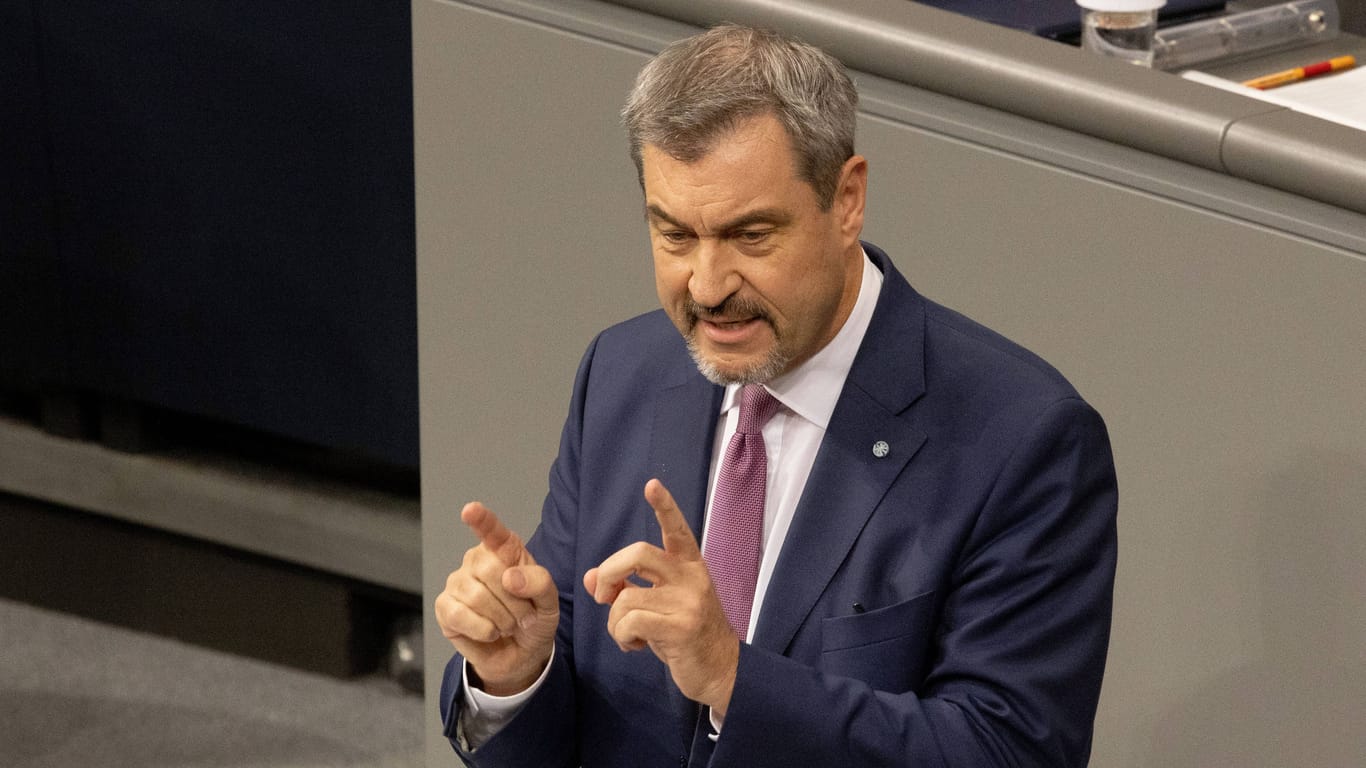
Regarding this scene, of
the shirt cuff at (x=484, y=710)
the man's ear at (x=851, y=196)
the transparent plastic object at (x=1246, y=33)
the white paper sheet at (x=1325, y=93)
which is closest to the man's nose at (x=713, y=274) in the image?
the man's ear at (x=851, y=196)

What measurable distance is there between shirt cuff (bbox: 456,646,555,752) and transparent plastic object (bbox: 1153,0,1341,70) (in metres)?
1.39

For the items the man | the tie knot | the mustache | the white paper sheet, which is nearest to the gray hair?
the man

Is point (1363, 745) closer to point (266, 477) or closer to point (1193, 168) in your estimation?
point (1193, 168)

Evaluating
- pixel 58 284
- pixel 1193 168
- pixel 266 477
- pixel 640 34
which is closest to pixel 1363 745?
pixel 1193 168

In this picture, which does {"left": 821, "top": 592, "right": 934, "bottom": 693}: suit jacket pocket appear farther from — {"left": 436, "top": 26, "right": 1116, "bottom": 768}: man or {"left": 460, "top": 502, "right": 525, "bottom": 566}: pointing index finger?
{"left": 460, "top": 502, "right": 525, "bottom": 566}: pointing index finger

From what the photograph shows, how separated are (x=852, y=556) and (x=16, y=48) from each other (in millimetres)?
2569

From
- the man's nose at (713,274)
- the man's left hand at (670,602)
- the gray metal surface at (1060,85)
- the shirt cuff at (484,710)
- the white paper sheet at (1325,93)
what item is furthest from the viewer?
the white paper sheet at (1325,93)

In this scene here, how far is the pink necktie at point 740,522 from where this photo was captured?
1.82 metres

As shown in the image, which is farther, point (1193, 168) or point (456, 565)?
point (456, 565)

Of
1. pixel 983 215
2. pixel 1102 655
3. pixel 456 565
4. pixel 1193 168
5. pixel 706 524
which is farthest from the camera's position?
pixel 456 565

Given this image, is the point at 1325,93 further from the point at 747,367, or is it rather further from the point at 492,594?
the point at 492,594

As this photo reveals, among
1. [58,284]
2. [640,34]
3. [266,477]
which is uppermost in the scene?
[640,34]

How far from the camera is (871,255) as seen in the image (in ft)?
6.21

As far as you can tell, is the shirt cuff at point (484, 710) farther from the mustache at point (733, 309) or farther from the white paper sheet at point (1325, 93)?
the white paper sheet at point (1325, 93)
